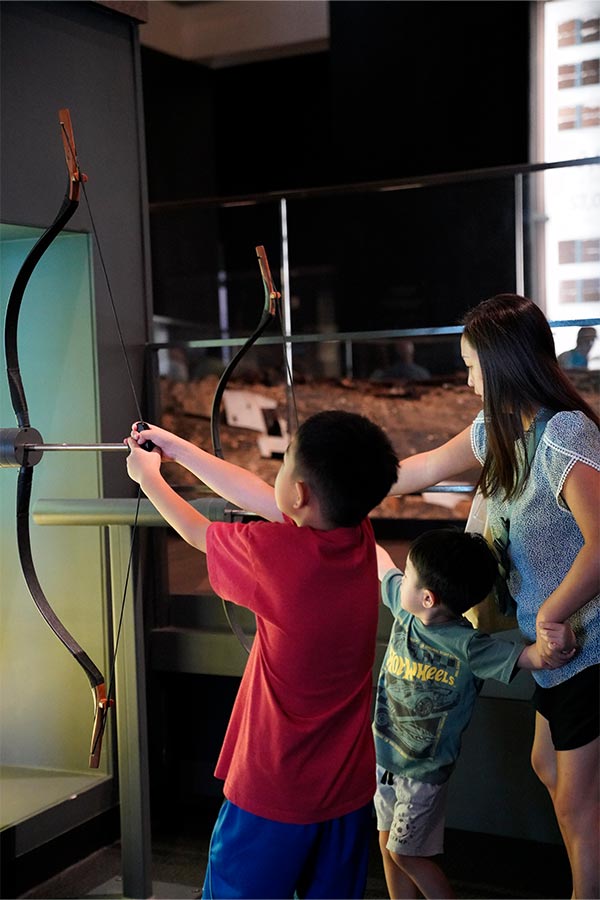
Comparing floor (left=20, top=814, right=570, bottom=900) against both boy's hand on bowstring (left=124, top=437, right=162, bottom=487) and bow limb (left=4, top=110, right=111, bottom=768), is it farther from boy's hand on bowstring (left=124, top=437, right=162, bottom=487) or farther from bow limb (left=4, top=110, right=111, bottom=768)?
boy's hand on bowstring (left=124, top=437, right=162, bottom=487)

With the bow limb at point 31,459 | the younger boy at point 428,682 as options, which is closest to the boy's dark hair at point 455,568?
the younger boy at point 428,682

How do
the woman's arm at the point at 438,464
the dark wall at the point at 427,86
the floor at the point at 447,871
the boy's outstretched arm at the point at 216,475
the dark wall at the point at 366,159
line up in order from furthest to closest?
the dark wall at the point at 427,86
the dark wall at the point at 366,159
the floor at the point at 447,871
the woman's arm at the point at 438,464
the boy's outstretched arm at the point at 216,475

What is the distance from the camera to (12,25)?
2.43 m

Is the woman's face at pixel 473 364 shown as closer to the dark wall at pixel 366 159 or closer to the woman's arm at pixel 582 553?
the woman's arm at pixel 582 553

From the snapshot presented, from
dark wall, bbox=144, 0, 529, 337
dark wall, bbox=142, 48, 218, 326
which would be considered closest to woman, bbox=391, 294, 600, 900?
dark wall, bbox=144, 0, 529, 337

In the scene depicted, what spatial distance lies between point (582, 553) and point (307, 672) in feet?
1.54

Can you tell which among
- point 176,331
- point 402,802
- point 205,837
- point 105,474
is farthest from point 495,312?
point 176,331

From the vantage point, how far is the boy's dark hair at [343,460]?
142 cm

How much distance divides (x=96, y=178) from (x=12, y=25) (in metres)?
0.42

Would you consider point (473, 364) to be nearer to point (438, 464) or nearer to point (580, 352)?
point (438, 464)

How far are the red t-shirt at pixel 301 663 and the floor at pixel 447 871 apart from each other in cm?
103

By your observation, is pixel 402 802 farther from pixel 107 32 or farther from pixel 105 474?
pixel 107 32

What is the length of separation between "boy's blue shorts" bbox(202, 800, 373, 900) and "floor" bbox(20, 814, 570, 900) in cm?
95

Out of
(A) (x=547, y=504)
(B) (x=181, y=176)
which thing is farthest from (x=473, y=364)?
(B) (x=181, y=176)
